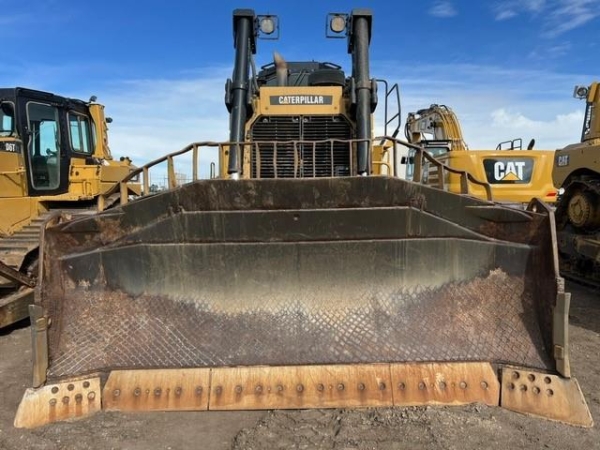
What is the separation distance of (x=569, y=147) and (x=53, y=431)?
7848 millimetres

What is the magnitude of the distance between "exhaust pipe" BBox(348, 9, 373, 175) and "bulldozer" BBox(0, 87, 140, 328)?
3.65m

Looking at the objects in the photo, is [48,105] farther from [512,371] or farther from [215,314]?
[512,371]

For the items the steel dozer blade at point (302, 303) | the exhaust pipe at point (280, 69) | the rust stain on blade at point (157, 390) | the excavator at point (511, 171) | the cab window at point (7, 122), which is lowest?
the rust stain on blade at point (157, 390)

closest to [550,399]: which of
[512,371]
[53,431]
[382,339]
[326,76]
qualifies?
[512,371]

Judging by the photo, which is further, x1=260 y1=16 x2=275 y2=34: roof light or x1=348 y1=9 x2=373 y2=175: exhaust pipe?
x1=260 y1=16 x2=275 y2=34: roof light

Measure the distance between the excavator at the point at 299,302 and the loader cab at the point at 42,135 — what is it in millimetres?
4009

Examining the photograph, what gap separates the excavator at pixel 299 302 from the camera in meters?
3.29

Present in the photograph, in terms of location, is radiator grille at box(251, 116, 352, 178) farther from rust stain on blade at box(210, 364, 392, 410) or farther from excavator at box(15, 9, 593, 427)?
rust stain on blade at box(210, 364, 392, 410)

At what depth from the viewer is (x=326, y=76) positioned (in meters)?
5.88

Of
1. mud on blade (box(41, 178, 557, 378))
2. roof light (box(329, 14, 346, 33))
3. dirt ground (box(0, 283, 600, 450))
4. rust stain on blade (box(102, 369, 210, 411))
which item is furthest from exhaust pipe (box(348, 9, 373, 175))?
rust stain on blade (box(102, 369, 210, 411))

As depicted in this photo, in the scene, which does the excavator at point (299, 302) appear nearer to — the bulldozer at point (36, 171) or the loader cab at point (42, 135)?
the bulldozer at point (36, 171)

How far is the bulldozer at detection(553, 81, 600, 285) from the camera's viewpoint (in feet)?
24.5

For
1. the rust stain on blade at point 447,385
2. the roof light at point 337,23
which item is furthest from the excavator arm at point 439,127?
the rust stain on blade at point 447,385

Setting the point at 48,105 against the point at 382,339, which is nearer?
the point at 382,339
